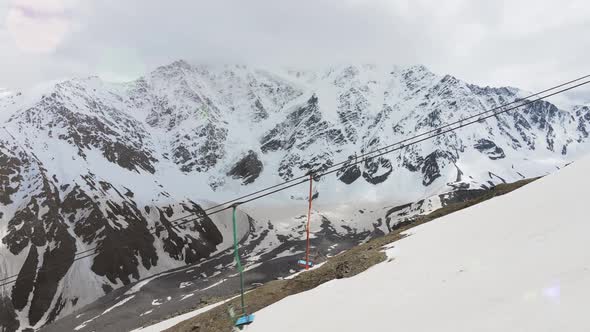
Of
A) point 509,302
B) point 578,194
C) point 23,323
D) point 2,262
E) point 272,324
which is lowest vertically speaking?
point 23,323

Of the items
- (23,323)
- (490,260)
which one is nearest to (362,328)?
(490,260)

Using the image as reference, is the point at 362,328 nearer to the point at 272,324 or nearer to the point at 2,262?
the point at 272,324

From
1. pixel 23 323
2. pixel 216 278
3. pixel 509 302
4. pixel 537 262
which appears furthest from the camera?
pixel 216 278

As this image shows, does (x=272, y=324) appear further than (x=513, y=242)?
Yes

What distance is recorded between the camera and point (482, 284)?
11398 mm

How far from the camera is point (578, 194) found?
18.0 metres

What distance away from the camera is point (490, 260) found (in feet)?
43.9

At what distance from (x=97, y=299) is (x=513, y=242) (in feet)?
639

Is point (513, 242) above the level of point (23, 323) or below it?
above

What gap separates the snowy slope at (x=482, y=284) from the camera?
8.76 m

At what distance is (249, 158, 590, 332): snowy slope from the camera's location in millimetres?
8758

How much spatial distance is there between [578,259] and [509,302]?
266cm

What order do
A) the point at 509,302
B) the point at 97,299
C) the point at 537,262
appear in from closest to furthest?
the point at 509,302 < the point at 537,262 < the point at 97,299

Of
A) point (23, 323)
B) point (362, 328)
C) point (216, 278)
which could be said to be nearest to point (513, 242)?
point (362, 328)
